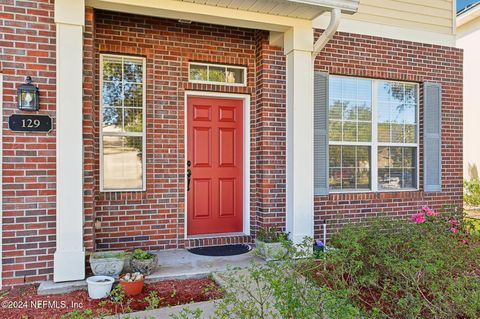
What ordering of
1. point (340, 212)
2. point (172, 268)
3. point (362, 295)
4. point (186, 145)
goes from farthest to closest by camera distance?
point (340, 212), point (186, 145), point (172, 268), point (362, 295)

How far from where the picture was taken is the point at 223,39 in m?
4.80

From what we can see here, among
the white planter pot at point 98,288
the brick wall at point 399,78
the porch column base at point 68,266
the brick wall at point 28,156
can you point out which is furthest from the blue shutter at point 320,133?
the brick wall at point 28,156

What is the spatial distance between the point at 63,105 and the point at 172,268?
2052mm


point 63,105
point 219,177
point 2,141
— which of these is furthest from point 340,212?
point 2,141

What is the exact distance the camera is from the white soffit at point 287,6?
12.7 ft

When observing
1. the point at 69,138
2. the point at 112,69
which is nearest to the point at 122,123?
the point at 112,69

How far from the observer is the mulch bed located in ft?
9.56

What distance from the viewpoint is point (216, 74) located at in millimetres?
4812

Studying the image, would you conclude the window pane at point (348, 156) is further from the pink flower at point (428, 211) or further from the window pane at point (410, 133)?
the pink flower at point (428, 211)

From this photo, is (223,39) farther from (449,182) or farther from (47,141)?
(449,182)

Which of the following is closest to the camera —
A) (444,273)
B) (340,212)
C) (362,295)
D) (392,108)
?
(444,273)

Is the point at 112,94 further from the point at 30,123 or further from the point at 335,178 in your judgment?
the point at 335,178

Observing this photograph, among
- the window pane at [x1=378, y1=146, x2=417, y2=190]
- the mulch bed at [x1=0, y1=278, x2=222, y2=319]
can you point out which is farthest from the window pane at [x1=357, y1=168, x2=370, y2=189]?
the mulch bed at [x1=0, y1=278, x2=222, y2=319]

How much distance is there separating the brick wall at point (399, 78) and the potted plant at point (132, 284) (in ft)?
8.63
